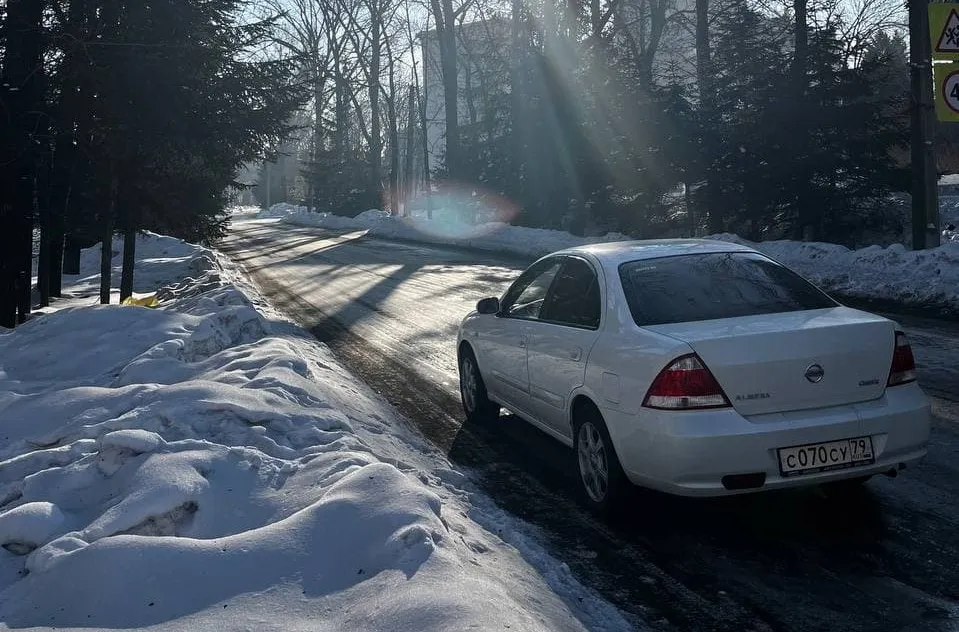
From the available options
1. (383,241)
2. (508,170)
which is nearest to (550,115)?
(508,170)

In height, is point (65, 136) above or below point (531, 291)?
above

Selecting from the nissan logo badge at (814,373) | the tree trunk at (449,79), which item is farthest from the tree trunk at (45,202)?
the tree trunk at (449,79)

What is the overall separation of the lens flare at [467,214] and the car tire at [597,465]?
85.0 feet

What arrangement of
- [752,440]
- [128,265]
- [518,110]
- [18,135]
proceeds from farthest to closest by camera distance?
[518,110] < [128,265] < [18,135] < [752,440]

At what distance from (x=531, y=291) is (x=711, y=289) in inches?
69.1

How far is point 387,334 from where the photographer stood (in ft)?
40.9

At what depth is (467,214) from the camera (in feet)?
134

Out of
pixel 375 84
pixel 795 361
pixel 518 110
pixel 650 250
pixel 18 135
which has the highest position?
pixel 375 84

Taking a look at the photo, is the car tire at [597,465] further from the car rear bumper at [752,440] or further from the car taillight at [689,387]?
the car taillight at [689,387]

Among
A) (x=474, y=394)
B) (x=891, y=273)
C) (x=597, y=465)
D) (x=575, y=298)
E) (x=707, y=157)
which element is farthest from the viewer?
(x=707, y=157)

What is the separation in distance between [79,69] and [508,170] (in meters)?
23.9

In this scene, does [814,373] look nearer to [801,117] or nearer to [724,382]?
[724,382]

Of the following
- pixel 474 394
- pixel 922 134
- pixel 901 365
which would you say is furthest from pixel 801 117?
pixel 901 365

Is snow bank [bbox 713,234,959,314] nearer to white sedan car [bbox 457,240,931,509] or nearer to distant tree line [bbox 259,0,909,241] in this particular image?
distant tree line [bbox 259,0,909,241]
